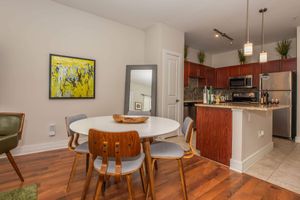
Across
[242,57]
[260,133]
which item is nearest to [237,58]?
[242,57]

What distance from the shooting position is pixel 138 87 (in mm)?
3783

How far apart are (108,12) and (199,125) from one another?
2.89 m

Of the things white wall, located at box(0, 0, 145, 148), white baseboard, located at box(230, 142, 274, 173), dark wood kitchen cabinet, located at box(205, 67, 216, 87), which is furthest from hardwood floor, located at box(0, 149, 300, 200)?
dark wood kitchen cabinet, located at box(205, 67, 216, 87)

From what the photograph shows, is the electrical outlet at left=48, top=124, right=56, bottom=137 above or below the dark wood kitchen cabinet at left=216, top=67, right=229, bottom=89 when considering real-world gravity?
below

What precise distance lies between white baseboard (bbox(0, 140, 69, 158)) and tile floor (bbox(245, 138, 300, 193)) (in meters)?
3.15

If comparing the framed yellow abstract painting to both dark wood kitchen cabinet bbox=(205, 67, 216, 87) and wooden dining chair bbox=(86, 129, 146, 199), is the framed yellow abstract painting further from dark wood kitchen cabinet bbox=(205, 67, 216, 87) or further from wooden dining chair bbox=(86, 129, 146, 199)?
dark wood kitchen cabinet bbox=(205, 67, 216, 87)

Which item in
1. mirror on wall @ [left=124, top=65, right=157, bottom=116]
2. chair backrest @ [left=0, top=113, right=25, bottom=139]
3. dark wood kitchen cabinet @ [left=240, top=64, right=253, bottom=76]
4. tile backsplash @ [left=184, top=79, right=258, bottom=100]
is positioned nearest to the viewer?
chair backrest @ [left=0, top=113, right=25, bottom=139]

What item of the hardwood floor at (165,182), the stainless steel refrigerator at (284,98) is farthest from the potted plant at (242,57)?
the hardwood floor at (165,182)

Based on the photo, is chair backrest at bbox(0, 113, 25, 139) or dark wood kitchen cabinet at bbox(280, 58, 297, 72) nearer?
chair backrest at bbox(0, 113, 25, 139)

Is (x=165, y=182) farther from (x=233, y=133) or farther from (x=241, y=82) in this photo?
(x=241, y=82)

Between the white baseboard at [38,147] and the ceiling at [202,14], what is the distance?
2623 mm

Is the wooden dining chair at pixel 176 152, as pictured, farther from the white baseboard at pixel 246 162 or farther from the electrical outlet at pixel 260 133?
the electrical outlet at pixel 260 133

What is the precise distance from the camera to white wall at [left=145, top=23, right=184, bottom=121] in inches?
149

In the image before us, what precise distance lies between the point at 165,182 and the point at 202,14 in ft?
10.6
